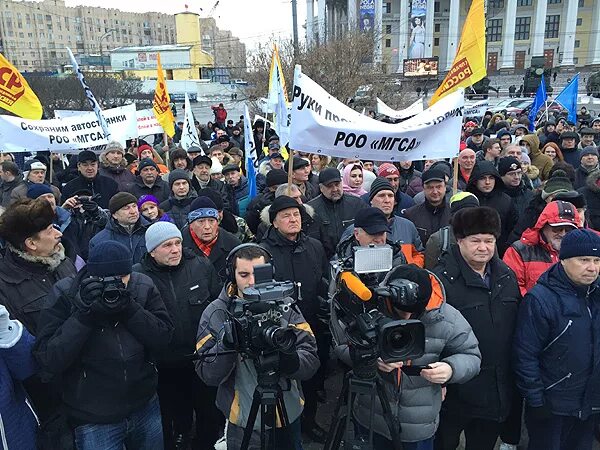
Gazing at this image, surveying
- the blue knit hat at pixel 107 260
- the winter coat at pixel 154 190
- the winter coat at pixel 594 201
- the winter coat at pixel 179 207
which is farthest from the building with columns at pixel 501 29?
the blue knit hat at pixel 107 260

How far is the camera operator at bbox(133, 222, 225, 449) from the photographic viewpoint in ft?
10.7

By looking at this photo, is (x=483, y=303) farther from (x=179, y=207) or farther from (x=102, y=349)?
(x=179, y=207)

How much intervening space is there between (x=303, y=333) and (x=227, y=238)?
5.63ft

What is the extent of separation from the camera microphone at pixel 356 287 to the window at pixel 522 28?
7303 centimetres

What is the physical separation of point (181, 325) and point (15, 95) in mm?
4829

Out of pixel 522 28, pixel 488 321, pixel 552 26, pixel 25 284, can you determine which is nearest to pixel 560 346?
pixel 488 321

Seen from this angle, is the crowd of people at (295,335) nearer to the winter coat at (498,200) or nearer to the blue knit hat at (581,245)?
the blue knit hat at (581,245)

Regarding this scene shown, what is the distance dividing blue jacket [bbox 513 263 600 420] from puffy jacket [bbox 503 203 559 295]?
465 millimetres

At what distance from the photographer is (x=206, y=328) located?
104 inches

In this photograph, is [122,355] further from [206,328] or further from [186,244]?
[186,244]

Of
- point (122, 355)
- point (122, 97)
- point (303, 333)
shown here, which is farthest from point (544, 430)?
point (122, 97)

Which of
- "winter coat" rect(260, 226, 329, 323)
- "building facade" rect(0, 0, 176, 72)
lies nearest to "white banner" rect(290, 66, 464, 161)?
"winter coat" rect(260, 226, 329, 323)

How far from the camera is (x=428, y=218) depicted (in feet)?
15.4

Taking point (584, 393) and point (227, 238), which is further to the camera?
point (227, 238)
